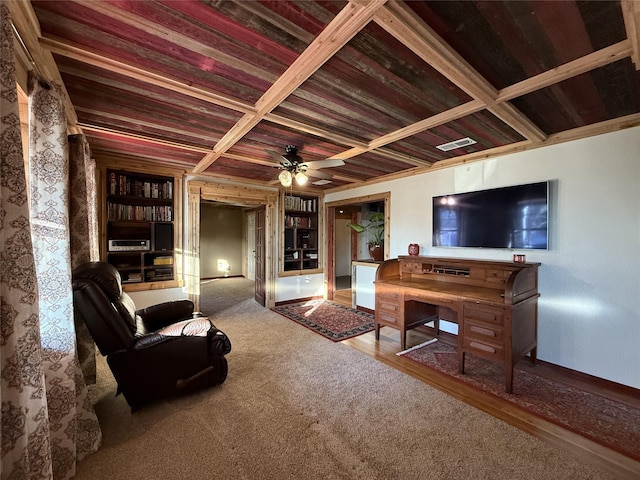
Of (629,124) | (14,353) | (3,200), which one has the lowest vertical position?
(14,353)

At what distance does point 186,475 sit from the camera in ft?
4.72

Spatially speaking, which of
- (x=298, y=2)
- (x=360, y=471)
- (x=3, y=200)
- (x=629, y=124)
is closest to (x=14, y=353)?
(x=3, y=200)

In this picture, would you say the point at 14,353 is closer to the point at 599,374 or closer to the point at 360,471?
the point at 360,471

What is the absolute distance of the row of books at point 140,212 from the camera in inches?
142

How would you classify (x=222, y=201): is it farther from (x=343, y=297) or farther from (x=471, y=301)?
(x=471, y=301)

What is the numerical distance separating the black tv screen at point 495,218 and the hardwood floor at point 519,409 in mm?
1294

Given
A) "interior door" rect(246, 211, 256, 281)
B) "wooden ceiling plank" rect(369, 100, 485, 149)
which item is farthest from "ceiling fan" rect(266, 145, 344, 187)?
"interior door" rect(246, 211, 256, 281)

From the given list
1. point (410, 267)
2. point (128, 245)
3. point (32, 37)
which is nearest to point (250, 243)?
point (128, 245)

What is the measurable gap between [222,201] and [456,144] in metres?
3.58

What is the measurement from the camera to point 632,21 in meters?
1.21

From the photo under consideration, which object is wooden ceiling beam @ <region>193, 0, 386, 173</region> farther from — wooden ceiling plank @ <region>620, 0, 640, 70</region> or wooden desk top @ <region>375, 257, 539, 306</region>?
wooden desk top @ <region>375, 257, 539, 306</region>

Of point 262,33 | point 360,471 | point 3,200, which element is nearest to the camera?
point 3,200

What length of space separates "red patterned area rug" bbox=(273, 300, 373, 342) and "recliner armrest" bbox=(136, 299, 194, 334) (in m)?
1.67

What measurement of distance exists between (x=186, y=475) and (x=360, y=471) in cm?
96
